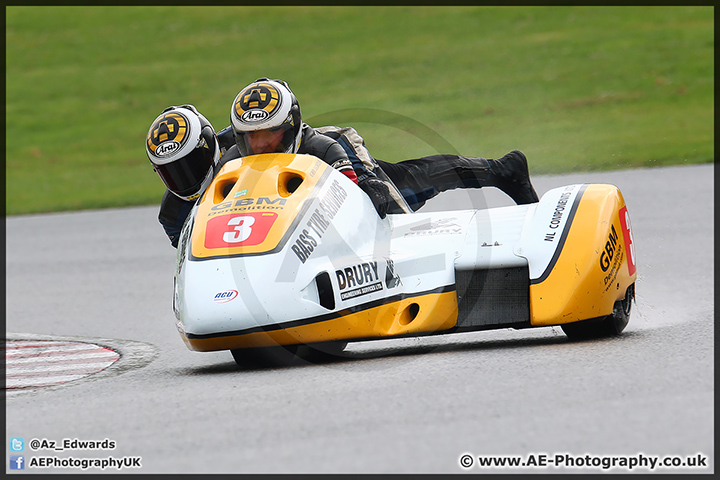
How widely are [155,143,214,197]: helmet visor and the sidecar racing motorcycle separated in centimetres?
44

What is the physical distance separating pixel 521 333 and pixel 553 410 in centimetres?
228

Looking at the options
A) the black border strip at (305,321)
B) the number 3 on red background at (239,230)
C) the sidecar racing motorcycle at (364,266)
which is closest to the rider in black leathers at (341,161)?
the sidecar racing motorcycle at (364,266)

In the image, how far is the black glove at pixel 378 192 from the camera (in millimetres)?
5332

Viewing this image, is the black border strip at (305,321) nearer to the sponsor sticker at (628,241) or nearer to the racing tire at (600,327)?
the racing tire at (600,327)

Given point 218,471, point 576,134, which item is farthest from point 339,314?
point 576,134

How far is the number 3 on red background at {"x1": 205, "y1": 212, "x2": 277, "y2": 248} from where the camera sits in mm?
4836

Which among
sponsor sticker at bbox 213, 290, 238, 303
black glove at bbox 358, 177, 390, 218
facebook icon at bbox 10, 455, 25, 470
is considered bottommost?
facebook icon at bbox 10, 455, 25, 470

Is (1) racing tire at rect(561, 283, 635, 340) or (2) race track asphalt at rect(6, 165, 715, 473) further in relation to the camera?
(1) racing tire at rect(561, 283, 635, 340)

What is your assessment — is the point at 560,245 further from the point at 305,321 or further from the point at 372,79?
the point at 372,79

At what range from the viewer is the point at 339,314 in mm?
4828

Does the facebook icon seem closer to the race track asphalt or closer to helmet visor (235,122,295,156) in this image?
the race track asphalt

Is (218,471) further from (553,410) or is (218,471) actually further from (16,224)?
(16,224)

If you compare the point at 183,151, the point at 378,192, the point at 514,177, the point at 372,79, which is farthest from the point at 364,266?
the point at 372,79

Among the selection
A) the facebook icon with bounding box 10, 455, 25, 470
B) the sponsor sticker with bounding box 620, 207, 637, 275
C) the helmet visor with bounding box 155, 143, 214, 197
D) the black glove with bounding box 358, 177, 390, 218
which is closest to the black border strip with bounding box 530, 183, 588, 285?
the sponsor sticker with bounding box 620, 207, 637, 275
